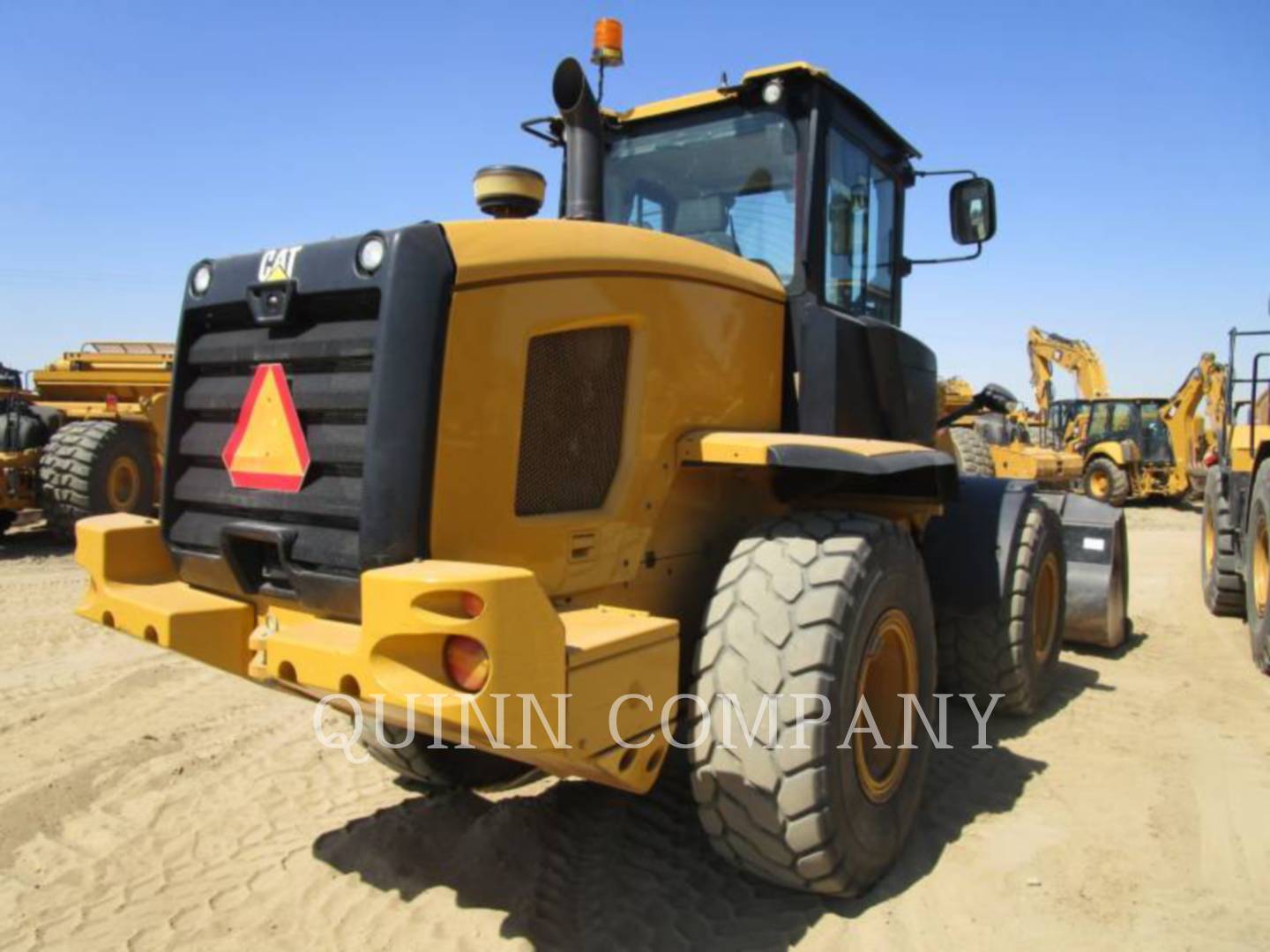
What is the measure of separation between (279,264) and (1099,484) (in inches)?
840

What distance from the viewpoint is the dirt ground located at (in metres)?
2.95

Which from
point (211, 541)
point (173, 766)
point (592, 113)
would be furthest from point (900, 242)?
point (173, 766)

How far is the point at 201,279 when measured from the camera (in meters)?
3.22

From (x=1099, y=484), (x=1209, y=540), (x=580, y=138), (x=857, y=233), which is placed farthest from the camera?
(x=1099, y=484)

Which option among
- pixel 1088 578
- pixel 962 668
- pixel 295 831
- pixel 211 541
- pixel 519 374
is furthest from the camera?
pixel 1088 578

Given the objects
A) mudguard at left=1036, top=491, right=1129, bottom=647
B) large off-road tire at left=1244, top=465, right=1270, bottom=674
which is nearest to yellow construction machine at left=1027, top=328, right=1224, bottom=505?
large off-road tire at left=1244, top=465, right=1270, bottom=674

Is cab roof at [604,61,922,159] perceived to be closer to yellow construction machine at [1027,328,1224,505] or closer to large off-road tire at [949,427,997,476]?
large off-road tire at [949,427,997,476]

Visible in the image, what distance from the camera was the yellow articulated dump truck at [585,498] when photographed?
252 centimetres

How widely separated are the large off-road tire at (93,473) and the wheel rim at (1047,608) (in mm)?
9760

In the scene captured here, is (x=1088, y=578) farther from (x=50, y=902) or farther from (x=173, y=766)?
(x=50, y=902)

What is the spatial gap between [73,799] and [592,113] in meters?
3.37

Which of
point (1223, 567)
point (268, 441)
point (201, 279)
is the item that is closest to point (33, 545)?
point (201, 279)

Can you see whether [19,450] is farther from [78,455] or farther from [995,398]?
[995,398]

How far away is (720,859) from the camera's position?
3396mm
